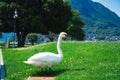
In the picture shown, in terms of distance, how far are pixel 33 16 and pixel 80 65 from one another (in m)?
43.3

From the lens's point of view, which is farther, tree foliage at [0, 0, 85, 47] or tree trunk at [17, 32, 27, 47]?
tree trunk at [17, 32, 27, 47]

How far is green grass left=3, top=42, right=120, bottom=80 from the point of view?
52.3 feet

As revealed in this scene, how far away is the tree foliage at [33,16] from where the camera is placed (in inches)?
2443

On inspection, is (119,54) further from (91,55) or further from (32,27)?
(32,27)

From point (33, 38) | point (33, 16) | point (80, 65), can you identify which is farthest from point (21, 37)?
point (80, 65)

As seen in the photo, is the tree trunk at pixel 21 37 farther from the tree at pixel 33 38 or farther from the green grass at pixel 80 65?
the green grass at pixel 80 65

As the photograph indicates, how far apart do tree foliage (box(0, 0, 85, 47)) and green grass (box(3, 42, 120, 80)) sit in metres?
34.7

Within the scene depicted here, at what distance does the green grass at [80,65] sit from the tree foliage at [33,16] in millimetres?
34743

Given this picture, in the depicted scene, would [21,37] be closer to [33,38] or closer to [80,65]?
[33,38]

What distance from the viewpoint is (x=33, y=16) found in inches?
2437

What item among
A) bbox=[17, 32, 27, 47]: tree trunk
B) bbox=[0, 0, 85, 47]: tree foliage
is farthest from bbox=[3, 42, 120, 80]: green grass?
bbox=[17, 32, 27, 47]: tree trunk

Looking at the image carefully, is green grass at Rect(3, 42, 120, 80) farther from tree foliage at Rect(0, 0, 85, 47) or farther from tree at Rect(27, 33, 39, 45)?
tree at Rect(27, 33, 39, 45)

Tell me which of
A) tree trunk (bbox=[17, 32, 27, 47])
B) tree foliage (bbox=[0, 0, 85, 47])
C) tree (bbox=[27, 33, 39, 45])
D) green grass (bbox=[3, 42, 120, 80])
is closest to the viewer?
green grass (bbox=[3, 42, 120, 80])

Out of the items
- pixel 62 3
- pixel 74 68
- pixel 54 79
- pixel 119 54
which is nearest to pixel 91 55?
pixel 119 54
